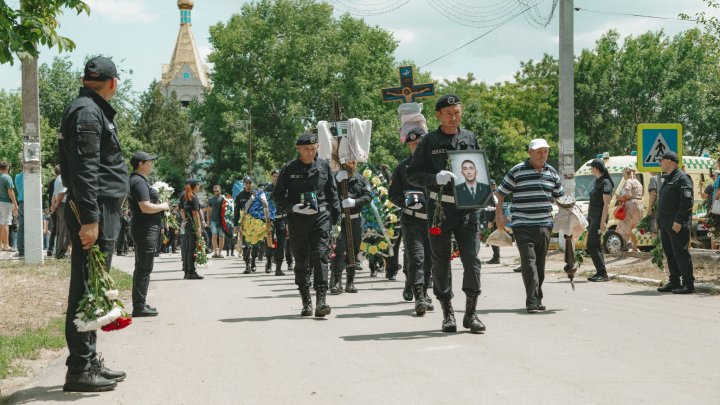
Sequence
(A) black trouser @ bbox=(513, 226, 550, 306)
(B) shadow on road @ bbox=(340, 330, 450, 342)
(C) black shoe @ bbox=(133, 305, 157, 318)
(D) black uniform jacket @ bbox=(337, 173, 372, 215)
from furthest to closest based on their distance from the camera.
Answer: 1. (D) black uniform jacket @ bbox=(337, 173, 372, 215)
2. (C) black shoe @ bbox=(133, 305, 157, 318)
3. (A) black trouser @ bbox=(513, 226, 550, 306)
4. (B) shadow on road @ bbox=(340, 330, 450, 342)

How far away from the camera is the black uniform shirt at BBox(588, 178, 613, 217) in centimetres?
1472

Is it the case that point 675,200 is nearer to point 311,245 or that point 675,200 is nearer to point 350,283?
point 350,283

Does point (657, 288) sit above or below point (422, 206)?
below

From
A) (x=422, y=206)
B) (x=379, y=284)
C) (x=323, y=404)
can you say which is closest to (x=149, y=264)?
(x=422, y=206)

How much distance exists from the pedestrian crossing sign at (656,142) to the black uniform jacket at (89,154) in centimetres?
1025

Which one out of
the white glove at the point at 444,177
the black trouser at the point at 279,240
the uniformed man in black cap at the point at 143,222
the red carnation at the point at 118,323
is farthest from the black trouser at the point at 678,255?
the red carnation at the point at 118,323

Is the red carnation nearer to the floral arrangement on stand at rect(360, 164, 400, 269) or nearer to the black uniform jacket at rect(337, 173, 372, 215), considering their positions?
the black uniform jacket at rect(337, 173, 372, 215)

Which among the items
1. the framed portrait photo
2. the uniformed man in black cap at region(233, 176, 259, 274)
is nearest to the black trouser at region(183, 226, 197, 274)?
the uniformed man in black cap at region(233, 176, 259, 274)

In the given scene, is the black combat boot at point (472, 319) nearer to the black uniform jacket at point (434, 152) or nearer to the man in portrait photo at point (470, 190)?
the man in portrait photo at point (470, 190)

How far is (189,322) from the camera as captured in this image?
382 inches

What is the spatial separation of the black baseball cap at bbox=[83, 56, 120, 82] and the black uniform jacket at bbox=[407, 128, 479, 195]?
126 inches

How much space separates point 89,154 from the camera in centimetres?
573

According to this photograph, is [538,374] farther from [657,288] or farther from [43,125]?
[43,125]

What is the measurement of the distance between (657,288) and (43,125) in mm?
52589
